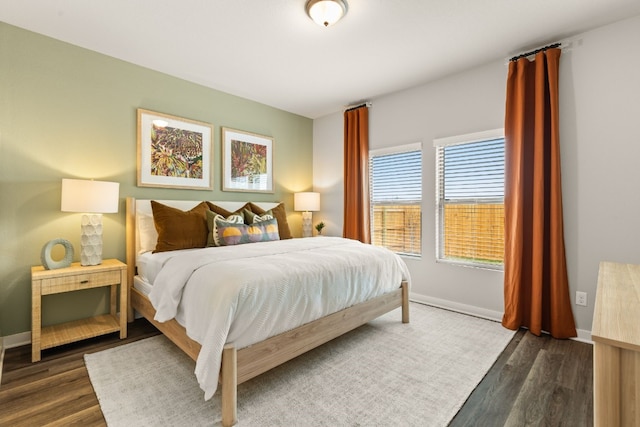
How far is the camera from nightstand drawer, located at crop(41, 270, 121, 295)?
7.47 feet

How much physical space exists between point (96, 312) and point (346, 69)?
11.6 ft

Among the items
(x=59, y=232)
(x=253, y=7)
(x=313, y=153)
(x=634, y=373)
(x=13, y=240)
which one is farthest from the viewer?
(x=313, y=153)

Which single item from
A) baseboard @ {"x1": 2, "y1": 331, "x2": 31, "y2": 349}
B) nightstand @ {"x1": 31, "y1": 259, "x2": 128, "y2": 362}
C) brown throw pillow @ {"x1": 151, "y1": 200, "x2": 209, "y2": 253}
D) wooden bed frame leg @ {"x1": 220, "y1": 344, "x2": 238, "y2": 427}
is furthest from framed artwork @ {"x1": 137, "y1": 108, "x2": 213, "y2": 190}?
wooden bed frame leg @ {"x1": 220, "y1": 344, "x2": 238, "y2": 427}

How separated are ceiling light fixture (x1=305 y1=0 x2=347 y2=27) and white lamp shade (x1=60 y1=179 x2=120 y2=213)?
220 cm

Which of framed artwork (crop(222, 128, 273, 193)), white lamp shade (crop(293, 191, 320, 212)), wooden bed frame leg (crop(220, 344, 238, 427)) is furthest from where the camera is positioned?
white lamp shade (crop(293, 191, 320, 212))

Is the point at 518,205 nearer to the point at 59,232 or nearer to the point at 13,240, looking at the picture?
the point at 59,232

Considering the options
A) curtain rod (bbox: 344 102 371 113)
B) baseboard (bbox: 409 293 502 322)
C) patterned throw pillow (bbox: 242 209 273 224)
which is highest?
curtain rod (bbox: 344 102 371 113)

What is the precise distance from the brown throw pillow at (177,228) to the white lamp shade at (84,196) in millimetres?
454

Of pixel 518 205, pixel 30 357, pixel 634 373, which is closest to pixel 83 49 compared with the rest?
pixel 30 357

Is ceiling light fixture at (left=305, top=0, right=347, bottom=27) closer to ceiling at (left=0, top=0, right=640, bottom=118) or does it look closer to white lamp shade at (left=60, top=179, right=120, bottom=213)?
ceiling at (left=0, top=0, right=640, bottom=118)

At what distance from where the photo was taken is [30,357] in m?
2.25

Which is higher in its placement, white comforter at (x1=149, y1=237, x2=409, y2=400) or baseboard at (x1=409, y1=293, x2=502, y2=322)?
white comforter at (x1=149, y1=237, x2=409, y2=400)

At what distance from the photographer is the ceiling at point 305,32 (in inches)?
87.3

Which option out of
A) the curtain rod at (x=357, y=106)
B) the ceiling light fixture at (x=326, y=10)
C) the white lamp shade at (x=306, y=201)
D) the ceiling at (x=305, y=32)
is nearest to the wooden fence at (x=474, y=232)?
the ceiling at (x=305, y=32)
